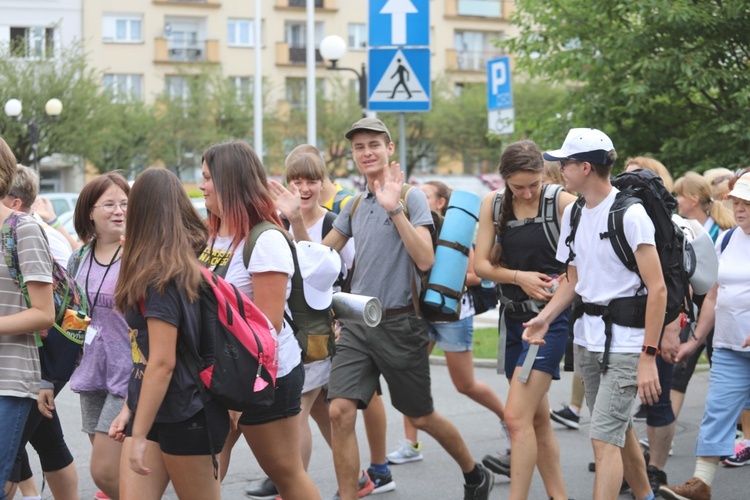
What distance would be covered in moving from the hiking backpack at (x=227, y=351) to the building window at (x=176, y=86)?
47.1 meters

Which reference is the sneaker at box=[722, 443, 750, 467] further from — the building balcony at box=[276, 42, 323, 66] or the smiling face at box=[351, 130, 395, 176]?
the building balcony at box=[276, 42, 323, 66]

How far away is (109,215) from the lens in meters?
5.55

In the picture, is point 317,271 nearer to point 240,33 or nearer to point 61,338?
point 61,338

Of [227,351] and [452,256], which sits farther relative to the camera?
[452,256]

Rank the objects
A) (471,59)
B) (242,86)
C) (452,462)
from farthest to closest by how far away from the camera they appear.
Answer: (471,59), (242,86), (452,462)

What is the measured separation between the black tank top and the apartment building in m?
43.4

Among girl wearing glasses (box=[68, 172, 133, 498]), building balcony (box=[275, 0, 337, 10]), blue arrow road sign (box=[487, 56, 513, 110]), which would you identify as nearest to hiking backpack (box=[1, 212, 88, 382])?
girl wearing glasses (box=[68, 172, 133, 498])

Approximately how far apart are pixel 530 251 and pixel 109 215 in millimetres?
2270

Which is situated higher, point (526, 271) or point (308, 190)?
point (308, 190)

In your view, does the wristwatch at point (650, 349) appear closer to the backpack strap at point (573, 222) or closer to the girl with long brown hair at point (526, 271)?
the backpack strap at point (573, 222)

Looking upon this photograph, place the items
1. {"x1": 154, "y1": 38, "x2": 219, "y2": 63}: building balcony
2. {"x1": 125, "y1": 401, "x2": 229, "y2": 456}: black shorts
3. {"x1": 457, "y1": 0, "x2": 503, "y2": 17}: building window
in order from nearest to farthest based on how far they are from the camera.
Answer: {"x1": 125, "y1": 401, "x2": 229, "y2": 456}: black shorts → {"x1": 154, "y1": 38, "x2": 219, "y2": 63}: building balcony → {"x1": 457, "y1": 0, "x2": 503, "y2": 17}: building window

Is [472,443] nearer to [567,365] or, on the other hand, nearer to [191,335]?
[567,365]

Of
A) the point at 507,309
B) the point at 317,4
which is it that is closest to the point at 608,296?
the point at 507,309

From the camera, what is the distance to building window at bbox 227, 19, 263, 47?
53375 mm
